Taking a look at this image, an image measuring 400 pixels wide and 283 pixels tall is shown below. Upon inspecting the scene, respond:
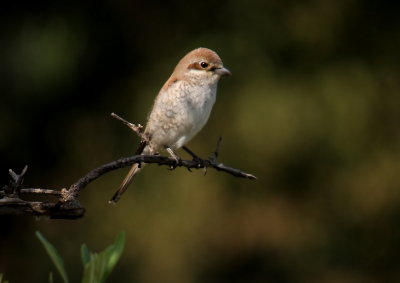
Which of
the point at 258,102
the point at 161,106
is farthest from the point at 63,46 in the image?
the point at 161,106

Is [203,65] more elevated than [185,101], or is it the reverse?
[203,65]

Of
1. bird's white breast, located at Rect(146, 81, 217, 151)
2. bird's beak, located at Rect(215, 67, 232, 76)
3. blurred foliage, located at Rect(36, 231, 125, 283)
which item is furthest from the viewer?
bird's white breast, located at Rect(146, 81, 217, 151)

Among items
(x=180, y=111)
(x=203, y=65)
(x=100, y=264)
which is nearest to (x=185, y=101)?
(x=180, y=111)

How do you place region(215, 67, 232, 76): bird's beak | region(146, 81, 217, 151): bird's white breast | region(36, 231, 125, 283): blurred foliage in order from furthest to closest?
region(146, 81, 217, 151): bird's white breast → region(215, 67, 232, 76): bird's beak → region(36, 231, 125, 283): blurred foliage

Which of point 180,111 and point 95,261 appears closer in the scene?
point 95,261

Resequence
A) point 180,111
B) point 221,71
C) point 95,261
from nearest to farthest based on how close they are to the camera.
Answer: point 95,261, point 221,71, point 180,111

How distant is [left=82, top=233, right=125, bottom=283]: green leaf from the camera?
1.08 metres

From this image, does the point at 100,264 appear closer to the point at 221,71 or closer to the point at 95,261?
the point at 95,261

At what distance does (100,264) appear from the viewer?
3.60 ft

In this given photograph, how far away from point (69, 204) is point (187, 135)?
2.14 m

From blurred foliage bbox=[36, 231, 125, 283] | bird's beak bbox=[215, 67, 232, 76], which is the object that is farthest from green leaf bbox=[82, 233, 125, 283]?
bird's beak bbox=[215, 67, 232, 76]

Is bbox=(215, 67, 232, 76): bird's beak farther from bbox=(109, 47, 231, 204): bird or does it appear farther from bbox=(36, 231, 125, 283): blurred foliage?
bbox=(36, 231, 125, 283): blurred foliage

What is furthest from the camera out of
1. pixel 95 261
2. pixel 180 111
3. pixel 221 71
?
pixel 180 111

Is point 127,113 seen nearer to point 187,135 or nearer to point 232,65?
point 232,65
